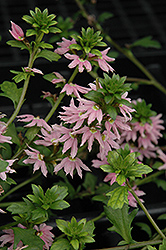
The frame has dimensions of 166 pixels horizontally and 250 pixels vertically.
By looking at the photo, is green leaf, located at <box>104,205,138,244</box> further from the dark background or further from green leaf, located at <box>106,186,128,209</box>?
the dark background

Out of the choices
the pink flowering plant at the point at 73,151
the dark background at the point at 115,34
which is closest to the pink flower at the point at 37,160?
the pink flowering plant at the point at 73,151

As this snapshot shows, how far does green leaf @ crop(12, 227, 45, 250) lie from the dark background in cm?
59

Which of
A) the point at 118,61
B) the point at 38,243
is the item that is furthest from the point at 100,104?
the point at 118,61

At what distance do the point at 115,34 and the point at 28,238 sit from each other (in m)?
1.26

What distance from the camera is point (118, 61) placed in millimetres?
1327

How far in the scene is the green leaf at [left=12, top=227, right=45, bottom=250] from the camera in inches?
26.6

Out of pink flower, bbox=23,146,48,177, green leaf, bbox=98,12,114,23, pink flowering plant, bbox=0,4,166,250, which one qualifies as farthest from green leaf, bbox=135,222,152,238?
green leaf, bbox=98,12,114,23

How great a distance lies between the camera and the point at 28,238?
2.27 feet

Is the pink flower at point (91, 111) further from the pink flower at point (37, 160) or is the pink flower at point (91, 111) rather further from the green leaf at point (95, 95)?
the pink flower at point (37, 160)

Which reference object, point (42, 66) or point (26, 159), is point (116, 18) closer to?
point (42, 66)

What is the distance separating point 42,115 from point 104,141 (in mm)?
545

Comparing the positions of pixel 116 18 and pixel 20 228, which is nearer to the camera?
pixel 20 228

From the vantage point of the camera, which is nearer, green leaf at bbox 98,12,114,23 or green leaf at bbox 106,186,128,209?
green leaf at bbox 106,186,128,209

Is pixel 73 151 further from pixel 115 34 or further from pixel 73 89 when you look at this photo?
pixel 115 34
